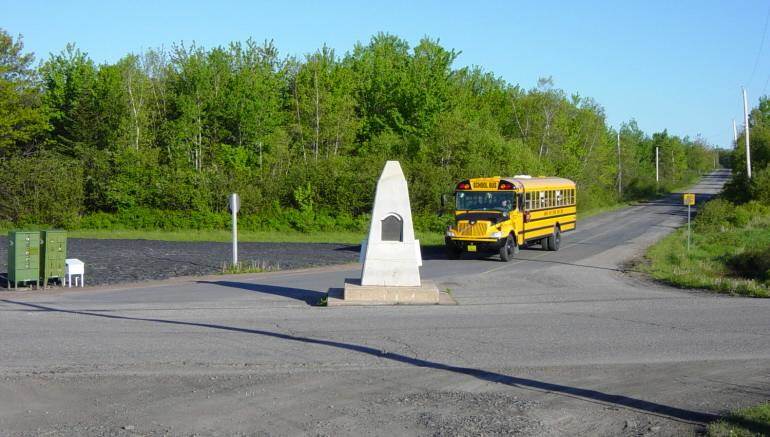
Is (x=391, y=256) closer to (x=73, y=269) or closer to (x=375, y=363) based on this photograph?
(x=375, y=363)

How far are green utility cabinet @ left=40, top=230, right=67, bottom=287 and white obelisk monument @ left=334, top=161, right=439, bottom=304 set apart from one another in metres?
8.39

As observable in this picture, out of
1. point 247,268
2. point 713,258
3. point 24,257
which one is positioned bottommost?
point 247,268

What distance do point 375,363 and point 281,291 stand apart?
354 inches

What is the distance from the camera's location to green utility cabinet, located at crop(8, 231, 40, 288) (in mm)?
19891

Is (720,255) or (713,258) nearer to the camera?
(713,258)

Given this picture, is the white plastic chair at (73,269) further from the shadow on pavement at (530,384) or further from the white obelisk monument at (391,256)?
the shadow on pavement at (530,384)

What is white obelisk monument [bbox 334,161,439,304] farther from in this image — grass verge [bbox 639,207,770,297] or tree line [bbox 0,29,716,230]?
tree line [bbox 0,29,716,230]

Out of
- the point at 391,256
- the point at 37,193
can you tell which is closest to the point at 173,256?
the point at 391,256

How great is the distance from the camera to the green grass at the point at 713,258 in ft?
67.6

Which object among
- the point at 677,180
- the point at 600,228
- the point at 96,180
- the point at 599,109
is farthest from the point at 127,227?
the point at 677,180

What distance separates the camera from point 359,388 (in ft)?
30.6

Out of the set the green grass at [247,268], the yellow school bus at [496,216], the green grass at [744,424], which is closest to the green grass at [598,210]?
the yellow school bus at [496,216]

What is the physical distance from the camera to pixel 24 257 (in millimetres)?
20000

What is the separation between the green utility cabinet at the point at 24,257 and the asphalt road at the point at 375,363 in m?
1.20
